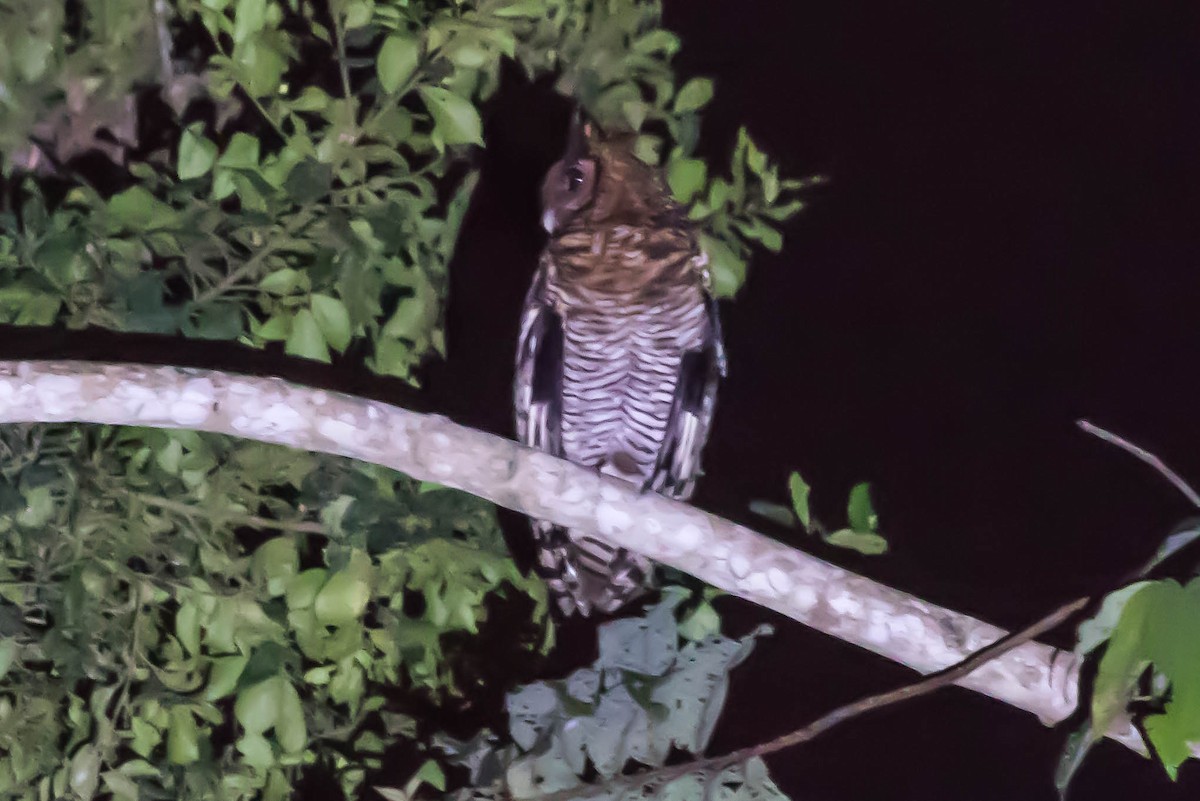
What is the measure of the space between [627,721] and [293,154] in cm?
59

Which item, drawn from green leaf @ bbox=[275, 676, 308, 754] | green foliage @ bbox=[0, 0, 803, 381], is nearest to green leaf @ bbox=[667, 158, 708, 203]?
green foliage @ bbox=[0, 0, 803, 381]

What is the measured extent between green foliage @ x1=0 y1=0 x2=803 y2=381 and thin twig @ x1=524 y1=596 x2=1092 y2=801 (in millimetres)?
423

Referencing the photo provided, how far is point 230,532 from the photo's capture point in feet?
2.69

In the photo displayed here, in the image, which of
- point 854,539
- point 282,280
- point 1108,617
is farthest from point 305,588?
point 1108,617

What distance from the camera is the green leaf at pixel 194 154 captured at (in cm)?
65

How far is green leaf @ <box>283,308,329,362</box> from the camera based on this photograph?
0.65 m

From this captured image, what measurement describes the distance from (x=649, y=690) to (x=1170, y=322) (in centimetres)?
61

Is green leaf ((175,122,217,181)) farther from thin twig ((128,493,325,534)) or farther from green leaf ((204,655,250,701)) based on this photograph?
green leaf ((204,655,250,701))

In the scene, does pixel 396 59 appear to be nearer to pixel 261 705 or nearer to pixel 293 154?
pixel 293 154

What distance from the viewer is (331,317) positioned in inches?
25.7

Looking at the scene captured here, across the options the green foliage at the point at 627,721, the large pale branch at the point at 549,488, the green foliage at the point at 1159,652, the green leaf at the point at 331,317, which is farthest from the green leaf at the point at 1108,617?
the green leaf at the point at 331,317

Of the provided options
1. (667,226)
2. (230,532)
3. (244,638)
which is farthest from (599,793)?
(667,226)

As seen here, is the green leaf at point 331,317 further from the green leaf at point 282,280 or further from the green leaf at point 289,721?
the green leaf at point 289,721

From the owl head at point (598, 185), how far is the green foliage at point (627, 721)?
418 mm
